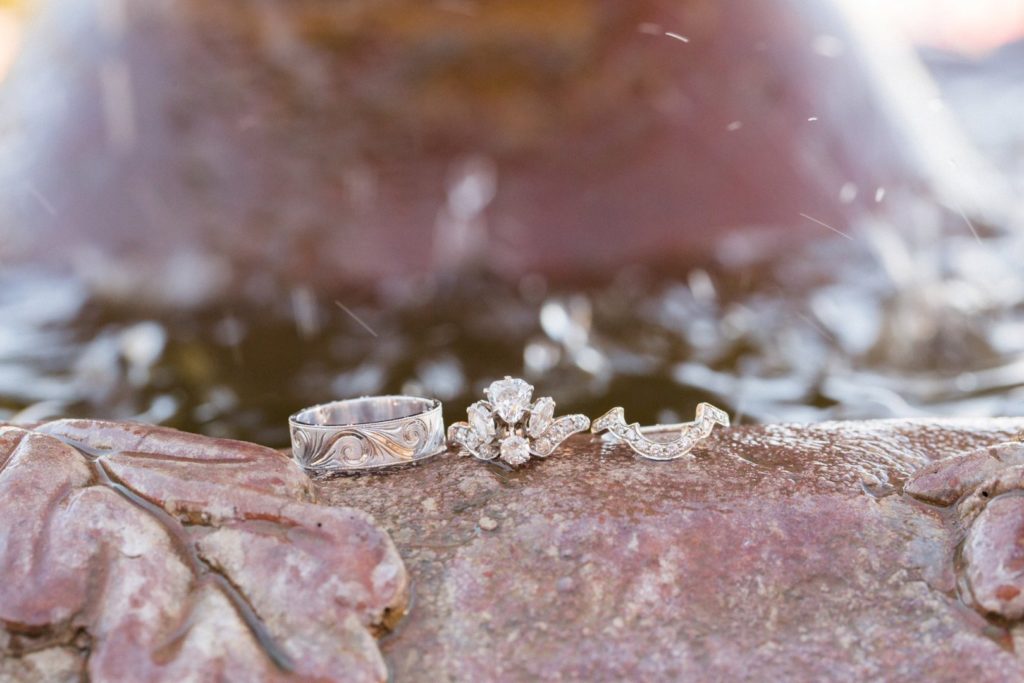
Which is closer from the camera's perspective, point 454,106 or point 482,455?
point 482,455

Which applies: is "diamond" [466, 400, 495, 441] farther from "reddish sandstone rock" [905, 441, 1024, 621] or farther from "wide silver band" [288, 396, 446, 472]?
"reddish sandstone rock" [905, 441, 1024, 621]

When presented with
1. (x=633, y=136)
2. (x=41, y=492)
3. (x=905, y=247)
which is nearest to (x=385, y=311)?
(x=633, y=136)

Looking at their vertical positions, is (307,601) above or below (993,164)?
above

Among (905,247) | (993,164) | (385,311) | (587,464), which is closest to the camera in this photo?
(587,464)

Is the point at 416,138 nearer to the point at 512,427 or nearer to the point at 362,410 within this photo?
the point at 362,410

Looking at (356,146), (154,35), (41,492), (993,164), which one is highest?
(41,492)

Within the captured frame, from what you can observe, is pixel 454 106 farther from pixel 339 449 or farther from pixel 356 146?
pixel 339 449
